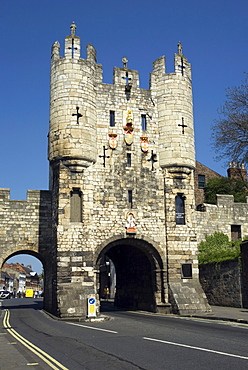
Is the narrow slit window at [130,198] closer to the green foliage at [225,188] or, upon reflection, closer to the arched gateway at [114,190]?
the arched gateway at [114,190]

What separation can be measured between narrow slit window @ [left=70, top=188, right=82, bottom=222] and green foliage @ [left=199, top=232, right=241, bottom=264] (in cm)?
957

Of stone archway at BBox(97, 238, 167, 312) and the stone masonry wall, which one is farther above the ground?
the stone masonry wall

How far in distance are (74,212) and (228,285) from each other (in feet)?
32.1

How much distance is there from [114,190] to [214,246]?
1063 centimetres

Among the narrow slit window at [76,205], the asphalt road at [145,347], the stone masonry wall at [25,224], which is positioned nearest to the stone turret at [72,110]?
the narrow slit window at [76,205]

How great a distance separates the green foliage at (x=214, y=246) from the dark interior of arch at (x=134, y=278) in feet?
15.8

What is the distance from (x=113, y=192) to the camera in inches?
896

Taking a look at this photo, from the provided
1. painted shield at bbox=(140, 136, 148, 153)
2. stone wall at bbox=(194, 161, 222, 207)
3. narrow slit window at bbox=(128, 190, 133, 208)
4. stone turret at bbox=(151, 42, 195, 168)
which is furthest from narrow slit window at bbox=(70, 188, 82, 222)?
stone wall at bbox=(194, 161, 222, 207)

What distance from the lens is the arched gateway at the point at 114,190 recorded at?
21438mm

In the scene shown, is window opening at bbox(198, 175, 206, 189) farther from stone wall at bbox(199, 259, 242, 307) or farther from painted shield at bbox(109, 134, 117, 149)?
painted shield at bbox(109, 134, 117, 149)

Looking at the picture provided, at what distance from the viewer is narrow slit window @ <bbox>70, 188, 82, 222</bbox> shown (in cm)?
2175

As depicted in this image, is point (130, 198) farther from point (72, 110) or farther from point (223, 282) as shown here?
point (223, 282)

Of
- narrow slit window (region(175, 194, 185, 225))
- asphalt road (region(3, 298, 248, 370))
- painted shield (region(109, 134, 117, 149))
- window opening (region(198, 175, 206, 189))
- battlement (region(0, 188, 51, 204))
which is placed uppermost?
window opening (region(198, 175, 206, 189))

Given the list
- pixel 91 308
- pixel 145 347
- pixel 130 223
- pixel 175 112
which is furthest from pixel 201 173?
pixel 145 347
